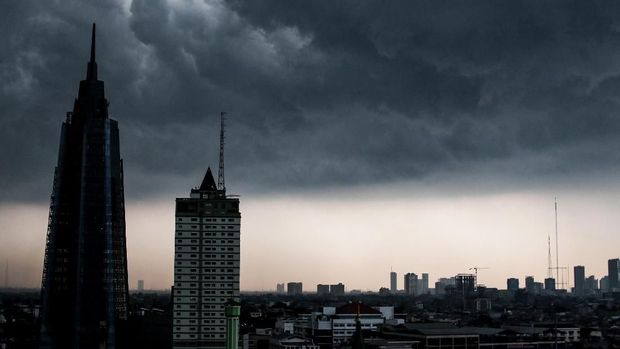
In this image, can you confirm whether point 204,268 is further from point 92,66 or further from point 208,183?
point 92,66

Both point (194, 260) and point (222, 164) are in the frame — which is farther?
point (222, 164)

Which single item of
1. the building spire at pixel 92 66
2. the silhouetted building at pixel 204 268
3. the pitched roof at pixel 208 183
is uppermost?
the building spire at pixel 92 66

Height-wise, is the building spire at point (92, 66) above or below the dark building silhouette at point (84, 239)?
above

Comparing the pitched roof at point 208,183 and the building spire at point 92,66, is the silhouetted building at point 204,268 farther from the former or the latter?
the building spire at point 92,66

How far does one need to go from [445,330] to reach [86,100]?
87263mm

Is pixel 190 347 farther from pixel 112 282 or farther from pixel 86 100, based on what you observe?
pixel 86 100

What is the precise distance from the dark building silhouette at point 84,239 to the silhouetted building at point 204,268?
12.5m

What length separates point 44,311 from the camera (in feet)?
501

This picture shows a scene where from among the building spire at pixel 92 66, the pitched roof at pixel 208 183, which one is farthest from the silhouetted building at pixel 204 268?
the building spire at pixel 92 66

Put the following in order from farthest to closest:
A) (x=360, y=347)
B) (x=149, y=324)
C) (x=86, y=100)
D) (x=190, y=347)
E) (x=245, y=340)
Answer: (x=149, y=324) → (x=245, y=340) → (x=86, y=100) → (x=190, y=347) → (x=360, y=347)

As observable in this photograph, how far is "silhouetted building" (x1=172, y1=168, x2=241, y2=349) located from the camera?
14825 centimetres

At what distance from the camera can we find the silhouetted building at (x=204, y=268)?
148 meters

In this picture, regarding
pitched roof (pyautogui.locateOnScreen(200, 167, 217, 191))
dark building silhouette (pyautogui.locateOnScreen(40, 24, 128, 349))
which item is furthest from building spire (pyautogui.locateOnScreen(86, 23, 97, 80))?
pitched roof (pyautogui.locateOnScreen(200, 167, 217, 191))

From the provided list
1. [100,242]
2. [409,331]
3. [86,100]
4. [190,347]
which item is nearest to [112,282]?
[100,242]
